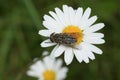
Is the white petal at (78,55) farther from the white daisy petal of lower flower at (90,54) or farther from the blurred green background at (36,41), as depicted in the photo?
the blurred green background at (36,41)

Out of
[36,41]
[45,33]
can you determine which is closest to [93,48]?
[45,33]

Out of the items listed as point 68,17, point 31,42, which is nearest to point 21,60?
→ point 31,42

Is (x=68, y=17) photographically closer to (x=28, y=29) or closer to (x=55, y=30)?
(x=55, y=30)

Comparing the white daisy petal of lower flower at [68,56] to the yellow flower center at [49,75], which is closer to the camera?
the white daisy petal of lower flower at [68,56]

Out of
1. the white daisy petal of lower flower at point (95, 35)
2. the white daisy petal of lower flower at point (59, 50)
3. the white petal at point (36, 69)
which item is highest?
the white petal at point (36, 69)

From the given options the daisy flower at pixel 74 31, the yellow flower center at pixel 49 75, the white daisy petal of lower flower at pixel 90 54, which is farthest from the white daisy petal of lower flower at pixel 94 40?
the yellow flower center at pixel 49 75

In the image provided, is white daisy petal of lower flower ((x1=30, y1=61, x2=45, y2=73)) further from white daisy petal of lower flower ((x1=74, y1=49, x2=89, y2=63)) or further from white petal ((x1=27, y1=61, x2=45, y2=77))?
white daisy petal of lower flower ((x1=74, y1=49, x2=89, y2=63))
